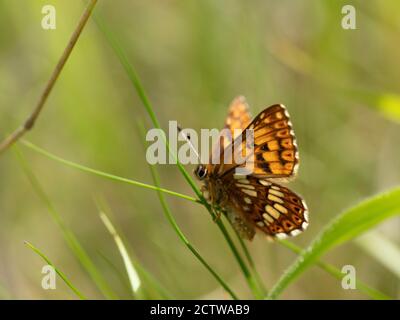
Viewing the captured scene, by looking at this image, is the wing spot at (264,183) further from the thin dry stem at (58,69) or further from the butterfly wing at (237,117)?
the thin dry stem at (58,69)

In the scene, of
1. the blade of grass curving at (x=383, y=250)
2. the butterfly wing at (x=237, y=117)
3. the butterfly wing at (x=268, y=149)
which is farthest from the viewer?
the butterfly wing at (x=237, y=117)

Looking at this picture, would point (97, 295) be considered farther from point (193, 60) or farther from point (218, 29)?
point (218, 29)

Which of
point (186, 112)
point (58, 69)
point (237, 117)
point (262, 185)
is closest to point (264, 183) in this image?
point (262, 185)

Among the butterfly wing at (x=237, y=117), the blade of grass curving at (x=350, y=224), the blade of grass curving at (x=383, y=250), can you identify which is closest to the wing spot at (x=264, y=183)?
the butterfly wing at (x=237, y=117)

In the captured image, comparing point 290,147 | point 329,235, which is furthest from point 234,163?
point 329,235

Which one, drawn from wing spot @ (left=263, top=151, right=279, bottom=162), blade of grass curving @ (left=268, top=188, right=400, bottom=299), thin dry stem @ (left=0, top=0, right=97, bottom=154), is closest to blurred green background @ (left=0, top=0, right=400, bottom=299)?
wing spot @ (left=263, top=151, right=279, bottom=162)

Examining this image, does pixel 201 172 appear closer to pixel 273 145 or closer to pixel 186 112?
pixel 273 145

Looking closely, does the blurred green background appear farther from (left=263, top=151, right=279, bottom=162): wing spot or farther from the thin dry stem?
the thin dry stem
